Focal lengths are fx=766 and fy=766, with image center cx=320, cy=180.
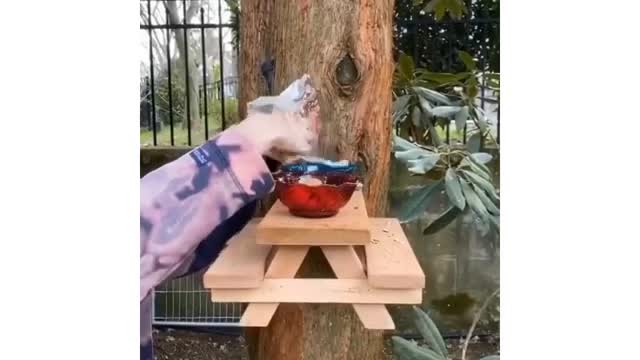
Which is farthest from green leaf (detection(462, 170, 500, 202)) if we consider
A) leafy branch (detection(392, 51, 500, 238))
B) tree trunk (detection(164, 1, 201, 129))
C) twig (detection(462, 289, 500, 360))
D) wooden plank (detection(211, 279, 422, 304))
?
tree trunk (detection(164, 1, 201, 129))

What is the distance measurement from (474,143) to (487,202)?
0.10 meters

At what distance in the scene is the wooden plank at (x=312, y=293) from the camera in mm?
644

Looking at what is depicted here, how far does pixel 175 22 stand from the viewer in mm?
821

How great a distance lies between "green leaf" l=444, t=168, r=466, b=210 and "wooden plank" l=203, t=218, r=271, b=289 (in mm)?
296

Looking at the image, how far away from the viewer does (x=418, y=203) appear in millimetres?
905

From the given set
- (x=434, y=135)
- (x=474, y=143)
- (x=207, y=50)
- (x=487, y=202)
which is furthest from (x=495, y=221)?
(x=207, y=50)

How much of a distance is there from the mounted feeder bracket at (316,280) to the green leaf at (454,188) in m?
0.23

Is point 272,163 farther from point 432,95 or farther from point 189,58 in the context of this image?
point 432,95

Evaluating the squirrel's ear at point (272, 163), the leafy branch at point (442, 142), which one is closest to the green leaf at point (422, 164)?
the leafy branch at point (442, 142)

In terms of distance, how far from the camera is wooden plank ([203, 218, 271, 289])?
637 millimetres
